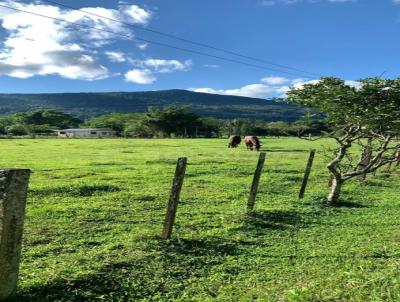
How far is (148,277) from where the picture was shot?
6.89 metres

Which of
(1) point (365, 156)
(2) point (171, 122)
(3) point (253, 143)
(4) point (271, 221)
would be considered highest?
(1) point (365, 156)

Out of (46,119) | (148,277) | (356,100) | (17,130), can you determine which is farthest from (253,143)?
(46,119)

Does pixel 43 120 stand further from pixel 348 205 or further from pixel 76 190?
pixel 348 205

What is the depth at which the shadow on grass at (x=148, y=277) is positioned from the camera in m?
6.09

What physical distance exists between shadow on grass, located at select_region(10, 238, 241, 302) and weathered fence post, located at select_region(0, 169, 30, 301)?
0.30 meters

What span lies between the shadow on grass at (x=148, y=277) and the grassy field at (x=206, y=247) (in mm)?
15

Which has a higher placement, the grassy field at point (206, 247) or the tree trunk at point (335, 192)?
the tree trunk at point (335, 192)

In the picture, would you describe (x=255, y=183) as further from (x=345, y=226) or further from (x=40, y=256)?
(x=40, y=256)

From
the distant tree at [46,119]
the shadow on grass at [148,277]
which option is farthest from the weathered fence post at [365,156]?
the distant tree at [46,119]

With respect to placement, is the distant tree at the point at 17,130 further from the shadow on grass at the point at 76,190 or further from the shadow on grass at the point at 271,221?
the shadow on grass at the point at 271,221

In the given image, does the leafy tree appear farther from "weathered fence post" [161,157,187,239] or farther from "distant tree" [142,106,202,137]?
"distant tree" [142,106,202,137]

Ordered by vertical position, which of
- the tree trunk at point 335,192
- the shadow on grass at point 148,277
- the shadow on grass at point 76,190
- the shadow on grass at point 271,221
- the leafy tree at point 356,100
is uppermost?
the leafy tree at point 356,100

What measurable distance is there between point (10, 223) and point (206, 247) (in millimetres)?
4017

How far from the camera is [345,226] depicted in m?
11.2
